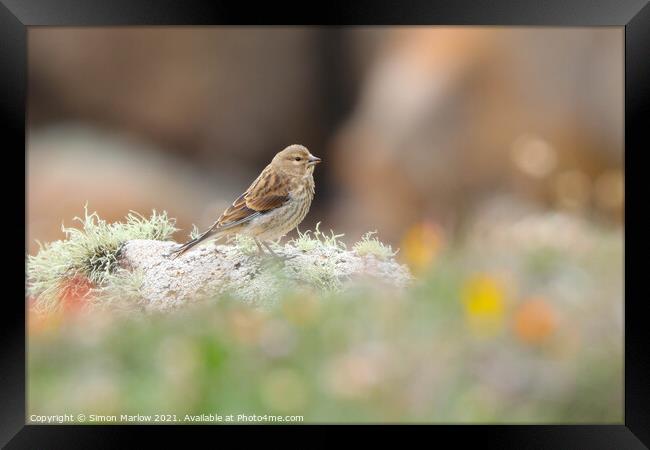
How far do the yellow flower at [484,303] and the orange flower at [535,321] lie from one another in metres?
0.09

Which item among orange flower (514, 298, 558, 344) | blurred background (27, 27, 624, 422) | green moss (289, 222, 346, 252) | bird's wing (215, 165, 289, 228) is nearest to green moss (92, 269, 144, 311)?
blurred background (27, 27, 624, 422)

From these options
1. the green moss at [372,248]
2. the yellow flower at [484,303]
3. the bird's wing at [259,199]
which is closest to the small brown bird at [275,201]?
the bird's wing at [259,199]

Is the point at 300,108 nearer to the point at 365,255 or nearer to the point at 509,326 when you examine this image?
the point at 365,255

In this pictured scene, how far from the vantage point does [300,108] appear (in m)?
5.79

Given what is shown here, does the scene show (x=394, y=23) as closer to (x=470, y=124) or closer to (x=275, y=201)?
(x=275, y=201)

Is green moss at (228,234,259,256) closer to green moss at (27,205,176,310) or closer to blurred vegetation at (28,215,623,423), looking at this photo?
green moss at (27,205,176,310)

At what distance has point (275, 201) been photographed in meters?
4.46

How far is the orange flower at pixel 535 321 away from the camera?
356cm

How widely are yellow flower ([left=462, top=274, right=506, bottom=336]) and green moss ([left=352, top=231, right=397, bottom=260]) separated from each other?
0.48 m

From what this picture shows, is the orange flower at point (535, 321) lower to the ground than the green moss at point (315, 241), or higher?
lower

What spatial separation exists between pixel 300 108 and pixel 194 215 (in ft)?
5.55

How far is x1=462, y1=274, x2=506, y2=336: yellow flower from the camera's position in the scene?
3537 millimetres

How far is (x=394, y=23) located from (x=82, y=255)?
6.75 ft

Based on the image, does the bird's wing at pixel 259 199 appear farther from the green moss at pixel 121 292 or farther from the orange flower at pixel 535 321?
the orange flower at pixel 535 321
